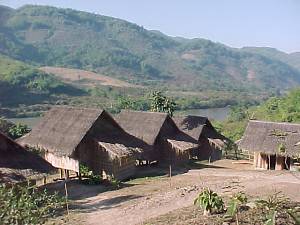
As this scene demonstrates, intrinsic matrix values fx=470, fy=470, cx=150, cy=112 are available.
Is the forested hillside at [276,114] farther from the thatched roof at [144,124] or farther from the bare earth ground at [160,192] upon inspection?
the bare earth ground at [160,192]

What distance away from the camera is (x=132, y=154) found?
2538 cm

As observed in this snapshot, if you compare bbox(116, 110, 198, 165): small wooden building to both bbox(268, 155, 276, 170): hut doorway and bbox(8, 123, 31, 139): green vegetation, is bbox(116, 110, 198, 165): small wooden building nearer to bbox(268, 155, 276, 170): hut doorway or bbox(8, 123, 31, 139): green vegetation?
bbox(268, 155, 276, 170): hut doorway

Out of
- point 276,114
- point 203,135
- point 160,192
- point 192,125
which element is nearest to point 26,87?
point 276,114

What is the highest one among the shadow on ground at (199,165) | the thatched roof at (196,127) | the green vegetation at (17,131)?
the thatched roof at (196,127)

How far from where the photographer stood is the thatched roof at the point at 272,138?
27844 mm

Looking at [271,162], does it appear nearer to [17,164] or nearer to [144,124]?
[144,124]

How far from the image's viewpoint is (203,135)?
3456 cm

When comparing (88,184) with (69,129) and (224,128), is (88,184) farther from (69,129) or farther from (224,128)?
(224,128)

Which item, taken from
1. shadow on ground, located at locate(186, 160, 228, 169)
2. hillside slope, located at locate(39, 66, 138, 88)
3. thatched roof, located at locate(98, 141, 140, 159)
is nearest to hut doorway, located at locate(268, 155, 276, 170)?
shadow on ground, located at locate(186, 160, 228, 169)

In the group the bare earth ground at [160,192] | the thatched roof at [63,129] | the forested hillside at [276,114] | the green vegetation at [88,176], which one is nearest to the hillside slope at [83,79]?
the forested hillside at [276,114]

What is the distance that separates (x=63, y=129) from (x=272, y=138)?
12.8 m

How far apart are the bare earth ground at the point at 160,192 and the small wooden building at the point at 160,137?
229 centimetres

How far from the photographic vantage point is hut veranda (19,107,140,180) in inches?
984

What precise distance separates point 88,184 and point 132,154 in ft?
9.34
